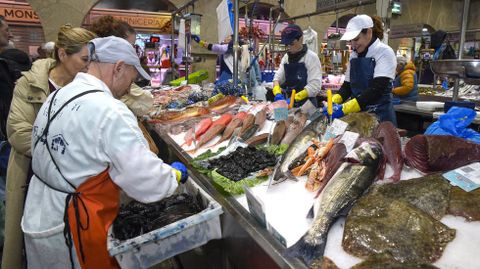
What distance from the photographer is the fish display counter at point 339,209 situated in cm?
134

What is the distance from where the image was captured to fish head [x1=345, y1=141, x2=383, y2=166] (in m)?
1.82

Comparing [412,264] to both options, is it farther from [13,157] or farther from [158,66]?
[158,66]

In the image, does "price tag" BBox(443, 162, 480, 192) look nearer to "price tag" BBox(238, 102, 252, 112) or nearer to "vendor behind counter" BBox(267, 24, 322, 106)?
"price tag" BBox(238, 102, 252, 112)

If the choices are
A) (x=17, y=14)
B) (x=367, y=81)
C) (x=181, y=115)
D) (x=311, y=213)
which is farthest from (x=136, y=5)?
(x=311, y=213)

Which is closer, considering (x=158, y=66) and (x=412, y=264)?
(x=412, y=264)

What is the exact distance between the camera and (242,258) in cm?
180

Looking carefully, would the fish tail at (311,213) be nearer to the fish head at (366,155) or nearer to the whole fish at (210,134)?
the fish head at (366,155)

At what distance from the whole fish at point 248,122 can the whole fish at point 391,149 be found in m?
1.24

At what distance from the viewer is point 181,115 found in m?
4.10

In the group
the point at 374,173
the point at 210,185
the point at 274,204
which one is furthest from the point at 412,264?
the point at 210,185

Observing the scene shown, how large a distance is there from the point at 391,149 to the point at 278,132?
1022mm

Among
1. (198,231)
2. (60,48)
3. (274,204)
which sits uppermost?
(60,48)

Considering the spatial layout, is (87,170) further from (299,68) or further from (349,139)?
(299,68)

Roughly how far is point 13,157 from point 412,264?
8.67 feet
